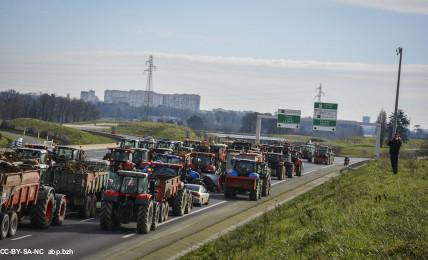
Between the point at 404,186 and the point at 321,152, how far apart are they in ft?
193

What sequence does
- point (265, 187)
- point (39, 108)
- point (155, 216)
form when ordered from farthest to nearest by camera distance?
point (39, 108) → point (265, 187) → point (155, 216)

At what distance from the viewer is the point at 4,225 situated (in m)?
21.2

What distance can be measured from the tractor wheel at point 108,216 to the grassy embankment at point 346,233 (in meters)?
4.10

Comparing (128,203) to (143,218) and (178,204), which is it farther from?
(178,204)

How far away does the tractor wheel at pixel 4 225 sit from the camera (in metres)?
21.0

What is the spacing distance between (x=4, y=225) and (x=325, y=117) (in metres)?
62.8

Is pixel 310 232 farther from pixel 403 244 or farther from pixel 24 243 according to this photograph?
pixel 24 243

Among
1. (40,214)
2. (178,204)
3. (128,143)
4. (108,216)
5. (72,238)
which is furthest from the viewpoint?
(128,143)

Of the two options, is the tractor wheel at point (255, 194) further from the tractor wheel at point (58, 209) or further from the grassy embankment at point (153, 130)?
the grassy embankment at point (153, 130)

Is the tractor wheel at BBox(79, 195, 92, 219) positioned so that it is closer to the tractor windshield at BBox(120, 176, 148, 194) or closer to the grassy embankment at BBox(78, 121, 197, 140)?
the tractor windshield at BBox(120, 176, 148, 194)

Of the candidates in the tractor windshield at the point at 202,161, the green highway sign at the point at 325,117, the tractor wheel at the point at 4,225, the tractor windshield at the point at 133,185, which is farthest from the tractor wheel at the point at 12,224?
the green highway sign at the point at 325,117

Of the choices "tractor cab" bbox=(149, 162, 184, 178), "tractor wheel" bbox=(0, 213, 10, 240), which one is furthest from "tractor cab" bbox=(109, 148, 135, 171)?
"tractor wheel" bbox=(0, 213, 10, 240)

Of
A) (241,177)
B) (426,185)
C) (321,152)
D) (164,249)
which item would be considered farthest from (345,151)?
(164,249)

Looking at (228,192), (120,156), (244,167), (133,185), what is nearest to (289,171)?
(244,167)
